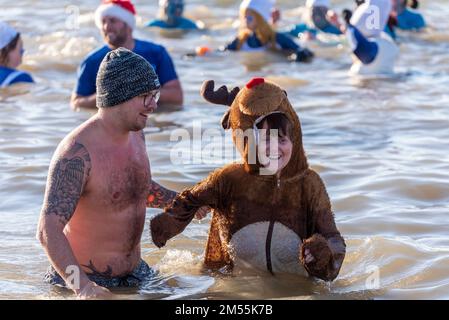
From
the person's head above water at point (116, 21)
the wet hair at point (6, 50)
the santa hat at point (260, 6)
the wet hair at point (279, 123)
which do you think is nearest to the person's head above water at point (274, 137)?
the wet hair at point (279, 123)

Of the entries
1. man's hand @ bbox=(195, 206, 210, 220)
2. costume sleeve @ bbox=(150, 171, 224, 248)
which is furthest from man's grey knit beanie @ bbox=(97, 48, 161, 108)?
man's hand @ bbox=(195, 206, 210, 220)

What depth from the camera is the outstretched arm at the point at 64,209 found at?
465 cm

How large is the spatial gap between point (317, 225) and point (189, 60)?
355 inches

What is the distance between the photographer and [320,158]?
8.68 m

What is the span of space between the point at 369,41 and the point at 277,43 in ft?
7.07

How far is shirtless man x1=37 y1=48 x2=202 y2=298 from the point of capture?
4.71 m

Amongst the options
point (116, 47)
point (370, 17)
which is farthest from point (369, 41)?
point (116, 47)

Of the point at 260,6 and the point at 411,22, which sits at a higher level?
the point at 260,6

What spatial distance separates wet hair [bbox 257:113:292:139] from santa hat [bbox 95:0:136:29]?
4.82 m

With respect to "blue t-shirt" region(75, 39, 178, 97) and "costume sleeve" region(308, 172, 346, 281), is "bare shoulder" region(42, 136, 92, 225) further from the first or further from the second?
"blue t-shirt" region(75, 39, 178, 97)

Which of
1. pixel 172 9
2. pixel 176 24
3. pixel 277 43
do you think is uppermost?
pixel 277 43

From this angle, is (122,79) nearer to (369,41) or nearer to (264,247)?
(264,247)
